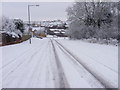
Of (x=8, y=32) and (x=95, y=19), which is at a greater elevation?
(x=95, y=19)

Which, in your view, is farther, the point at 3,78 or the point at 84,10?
the point at 84,10

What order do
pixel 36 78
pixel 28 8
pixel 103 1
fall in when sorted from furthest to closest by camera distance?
pixel 103 1 → pixel 28 8 → pixel 36 78

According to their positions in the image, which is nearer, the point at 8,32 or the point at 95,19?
the point at 8,32

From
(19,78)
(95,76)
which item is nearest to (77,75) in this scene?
(95,76)

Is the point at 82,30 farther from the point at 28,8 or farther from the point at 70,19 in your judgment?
the point at 28,8

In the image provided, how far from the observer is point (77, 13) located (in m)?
53.7

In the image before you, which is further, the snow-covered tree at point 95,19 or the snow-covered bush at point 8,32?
the snow-covered tree at point 95,19

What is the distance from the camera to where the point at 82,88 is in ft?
23.7

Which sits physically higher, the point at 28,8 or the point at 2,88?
the point at 28,8

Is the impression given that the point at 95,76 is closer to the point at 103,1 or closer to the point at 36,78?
the point at 36,78

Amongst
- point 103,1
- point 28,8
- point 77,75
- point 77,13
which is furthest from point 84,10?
point 77,75

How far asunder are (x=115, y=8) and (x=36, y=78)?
41.7 metres

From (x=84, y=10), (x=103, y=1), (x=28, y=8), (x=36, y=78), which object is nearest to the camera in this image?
(x=36, y=78)

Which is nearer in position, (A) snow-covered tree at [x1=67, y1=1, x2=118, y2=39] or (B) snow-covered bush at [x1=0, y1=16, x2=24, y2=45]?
(B) snow-covered bush at [x1=0, y1=16, x2=24, y2=45]
